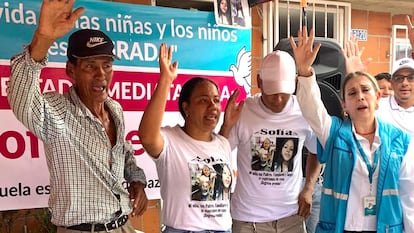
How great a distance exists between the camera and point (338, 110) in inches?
125

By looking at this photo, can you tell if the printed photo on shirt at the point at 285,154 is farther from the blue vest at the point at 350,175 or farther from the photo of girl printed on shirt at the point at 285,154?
the blue vest at the point at 350,175

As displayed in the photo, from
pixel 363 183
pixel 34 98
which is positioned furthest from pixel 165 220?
pixel 363 183

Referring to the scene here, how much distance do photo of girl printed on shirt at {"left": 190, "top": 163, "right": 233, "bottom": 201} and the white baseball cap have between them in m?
0.58

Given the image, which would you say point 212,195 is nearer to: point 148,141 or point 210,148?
point 210,148

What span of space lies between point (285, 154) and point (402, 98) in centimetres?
106

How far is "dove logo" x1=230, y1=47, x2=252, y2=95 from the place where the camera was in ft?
10.7

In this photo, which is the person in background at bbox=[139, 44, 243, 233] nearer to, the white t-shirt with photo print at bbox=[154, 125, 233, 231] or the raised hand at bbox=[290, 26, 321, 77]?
the white t-shirt with photo print at bbox=[154, 125, 233, 231]

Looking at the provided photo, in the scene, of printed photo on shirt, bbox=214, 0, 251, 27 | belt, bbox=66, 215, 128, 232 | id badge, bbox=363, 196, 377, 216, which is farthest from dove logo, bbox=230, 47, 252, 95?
belt, bbox=66, 215, 128, 232

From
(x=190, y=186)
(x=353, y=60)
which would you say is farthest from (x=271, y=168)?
(x=353, y=60)

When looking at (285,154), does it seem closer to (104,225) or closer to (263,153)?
(263,153)

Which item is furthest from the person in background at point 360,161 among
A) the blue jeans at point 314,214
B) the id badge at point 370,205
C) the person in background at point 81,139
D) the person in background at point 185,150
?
the person in background at point 81,139

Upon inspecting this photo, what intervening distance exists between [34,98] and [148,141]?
1.62ft

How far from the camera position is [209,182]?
6.64 feet

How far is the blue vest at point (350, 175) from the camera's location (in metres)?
2.03
